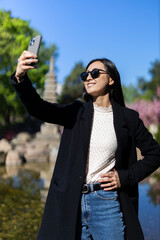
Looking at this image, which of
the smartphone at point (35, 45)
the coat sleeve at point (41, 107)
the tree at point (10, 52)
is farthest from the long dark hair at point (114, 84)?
the tree at point (10, 52)

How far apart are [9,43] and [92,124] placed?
96.1ft

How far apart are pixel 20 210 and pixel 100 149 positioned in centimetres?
477

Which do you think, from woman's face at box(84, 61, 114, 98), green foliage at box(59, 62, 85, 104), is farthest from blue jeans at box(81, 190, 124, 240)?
green foliage at box(59, 62, 85, 104)

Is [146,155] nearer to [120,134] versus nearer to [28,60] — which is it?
[120,134]

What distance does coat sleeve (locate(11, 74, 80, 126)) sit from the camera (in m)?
1.99

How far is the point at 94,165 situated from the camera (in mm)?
2189

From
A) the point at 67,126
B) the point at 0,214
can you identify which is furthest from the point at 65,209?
the point at 0,214

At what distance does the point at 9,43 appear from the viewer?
29.5 m

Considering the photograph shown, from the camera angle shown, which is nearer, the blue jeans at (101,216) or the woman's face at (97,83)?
the blue jeans at (101,216)

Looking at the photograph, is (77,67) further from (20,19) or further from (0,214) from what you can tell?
(0,214)

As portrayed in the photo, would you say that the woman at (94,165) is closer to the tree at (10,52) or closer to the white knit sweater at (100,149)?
the white knit sweater at (100,149)

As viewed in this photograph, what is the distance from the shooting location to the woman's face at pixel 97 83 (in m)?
2.40

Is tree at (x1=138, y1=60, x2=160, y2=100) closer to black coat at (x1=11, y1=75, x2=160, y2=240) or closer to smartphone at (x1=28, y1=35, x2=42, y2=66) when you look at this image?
black coat at (x1=11, y1=75, x2=160, y2=240)

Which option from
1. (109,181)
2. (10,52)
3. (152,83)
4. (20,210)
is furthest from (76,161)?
(152,83)
